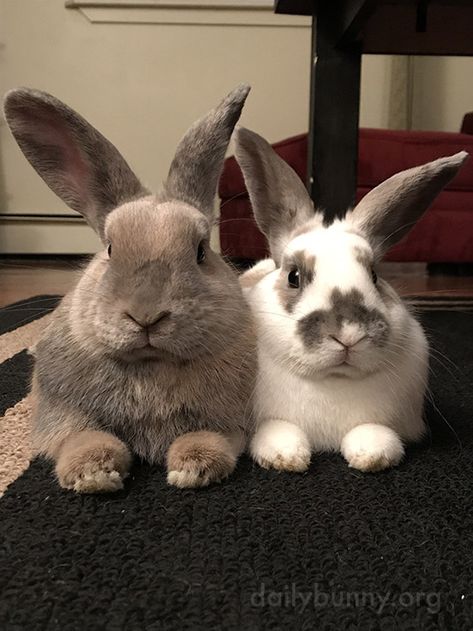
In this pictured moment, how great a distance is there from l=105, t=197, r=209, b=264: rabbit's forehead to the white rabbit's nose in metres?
0.22

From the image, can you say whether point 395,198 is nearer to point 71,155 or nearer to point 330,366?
point 330,366

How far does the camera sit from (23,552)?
68 cm

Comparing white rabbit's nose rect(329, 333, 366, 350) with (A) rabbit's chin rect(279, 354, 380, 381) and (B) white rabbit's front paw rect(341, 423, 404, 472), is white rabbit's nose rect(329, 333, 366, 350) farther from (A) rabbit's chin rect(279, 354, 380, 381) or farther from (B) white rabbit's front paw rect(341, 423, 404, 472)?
(B) white rabbit's front paw rect(341, 423, 404, 472)

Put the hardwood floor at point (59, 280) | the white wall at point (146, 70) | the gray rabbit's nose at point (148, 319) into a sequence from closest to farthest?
the gray rabbit's nose at point (148, 319) < the hardwood floor at point (59, 280) < the white wall at point (146, 70)

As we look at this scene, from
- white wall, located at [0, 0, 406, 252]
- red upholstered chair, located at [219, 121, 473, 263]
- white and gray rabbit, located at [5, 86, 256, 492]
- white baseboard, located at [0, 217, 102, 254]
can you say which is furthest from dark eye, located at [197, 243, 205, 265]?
white baseboard, located at [0, 217, 102, 254]

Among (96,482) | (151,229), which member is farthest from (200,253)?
(96,482)

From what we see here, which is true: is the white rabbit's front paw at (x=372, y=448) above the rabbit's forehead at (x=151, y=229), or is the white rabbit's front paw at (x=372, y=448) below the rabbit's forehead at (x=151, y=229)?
below

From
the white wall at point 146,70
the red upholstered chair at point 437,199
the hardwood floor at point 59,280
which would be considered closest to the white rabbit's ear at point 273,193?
the hardwood floor at point 59,280

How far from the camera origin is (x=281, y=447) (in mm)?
881

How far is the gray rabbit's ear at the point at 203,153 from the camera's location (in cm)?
93

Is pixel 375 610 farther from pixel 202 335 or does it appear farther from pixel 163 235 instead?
pixel 163 235

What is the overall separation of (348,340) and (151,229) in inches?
11.0

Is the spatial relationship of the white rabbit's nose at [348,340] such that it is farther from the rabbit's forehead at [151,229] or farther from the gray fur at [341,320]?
the rabbit's forehead at [151,229]

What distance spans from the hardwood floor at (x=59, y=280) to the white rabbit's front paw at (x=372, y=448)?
1141 millimetres
